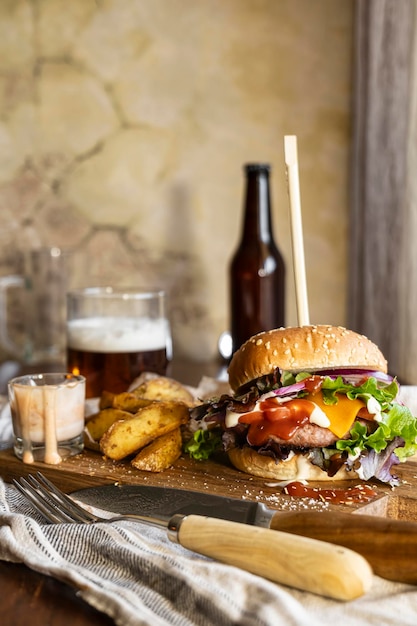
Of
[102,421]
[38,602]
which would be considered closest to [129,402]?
[102,421]

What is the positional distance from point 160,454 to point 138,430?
0.06 m

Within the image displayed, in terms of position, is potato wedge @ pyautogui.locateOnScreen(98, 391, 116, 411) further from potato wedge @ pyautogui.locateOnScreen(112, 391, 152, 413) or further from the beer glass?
the beer glass

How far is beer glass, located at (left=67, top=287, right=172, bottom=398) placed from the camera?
1.83 meters

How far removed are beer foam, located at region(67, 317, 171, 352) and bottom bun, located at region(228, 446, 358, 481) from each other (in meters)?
0.62

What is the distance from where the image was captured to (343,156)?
8.26ft

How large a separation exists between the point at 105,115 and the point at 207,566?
6.56 ft

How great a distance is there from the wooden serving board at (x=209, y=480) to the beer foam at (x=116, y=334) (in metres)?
0.44

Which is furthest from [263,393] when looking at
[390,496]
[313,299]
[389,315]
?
[313,299]

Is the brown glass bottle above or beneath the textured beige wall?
beneath

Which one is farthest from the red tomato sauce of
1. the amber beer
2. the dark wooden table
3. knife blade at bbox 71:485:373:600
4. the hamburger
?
the amber beer

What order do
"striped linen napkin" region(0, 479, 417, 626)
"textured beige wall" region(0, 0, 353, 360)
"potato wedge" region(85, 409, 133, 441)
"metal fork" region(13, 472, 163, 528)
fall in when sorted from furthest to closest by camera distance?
"textured beige wall" region(0, 0, 353, 360), "potato wedge" region(85, 409, 133, 441), "metal fork" region(13, 472, 163, 528), "striped linen napkin" region(0, 479, 417, 626)

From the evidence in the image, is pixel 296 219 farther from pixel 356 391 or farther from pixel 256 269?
pixel 256 269

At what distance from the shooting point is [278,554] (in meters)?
0.85

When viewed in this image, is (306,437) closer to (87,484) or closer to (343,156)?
(87,484)
